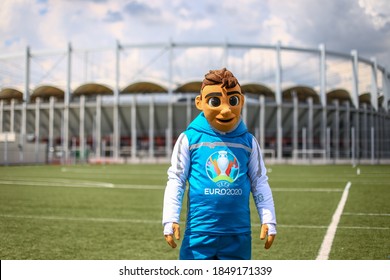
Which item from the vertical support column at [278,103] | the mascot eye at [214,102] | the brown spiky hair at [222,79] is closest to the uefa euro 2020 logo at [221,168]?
the mascot eye at [214,102]

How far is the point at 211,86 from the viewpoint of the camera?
270 cm

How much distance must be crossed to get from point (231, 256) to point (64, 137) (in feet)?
138

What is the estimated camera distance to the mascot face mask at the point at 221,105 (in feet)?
8.67

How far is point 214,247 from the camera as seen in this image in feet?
8.69

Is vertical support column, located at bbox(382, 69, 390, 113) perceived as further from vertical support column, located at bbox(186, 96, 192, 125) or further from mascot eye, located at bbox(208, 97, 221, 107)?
vertical support column, located at bbox(186, 96, 192, 125)

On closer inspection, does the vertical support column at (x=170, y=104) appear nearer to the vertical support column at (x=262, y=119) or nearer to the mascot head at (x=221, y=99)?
the vertical support column at (x=262, y=119)

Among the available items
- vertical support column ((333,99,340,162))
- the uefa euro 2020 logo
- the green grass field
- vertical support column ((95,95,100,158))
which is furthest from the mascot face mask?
vertical support column ((333,99,340,162))

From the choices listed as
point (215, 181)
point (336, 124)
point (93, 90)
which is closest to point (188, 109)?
point (93, 90)

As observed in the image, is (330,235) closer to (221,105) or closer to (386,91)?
(221,105)

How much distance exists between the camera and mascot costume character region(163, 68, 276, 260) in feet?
8.62

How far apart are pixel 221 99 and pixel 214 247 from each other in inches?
30.3

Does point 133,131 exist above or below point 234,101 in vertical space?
above

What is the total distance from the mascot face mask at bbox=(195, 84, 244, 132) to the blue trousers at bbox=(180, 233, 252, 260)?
0.56m

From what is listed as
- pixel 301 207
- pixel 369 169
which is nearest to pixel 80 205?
pixel 301 207
